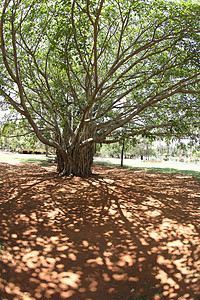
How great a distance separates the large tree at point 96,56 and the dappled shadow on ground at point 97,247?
2991mm

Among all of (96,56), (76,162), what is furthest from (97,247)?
(76,162)

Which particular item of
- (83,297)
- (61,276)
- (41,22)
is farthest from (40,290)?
(41,22)

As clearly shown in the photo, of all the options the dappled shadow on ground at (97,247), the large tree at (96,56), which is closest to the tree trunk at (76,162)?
the large tree at (96,56)

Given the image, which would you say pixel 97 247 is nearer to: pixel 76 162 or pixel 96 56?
pixel 96 56

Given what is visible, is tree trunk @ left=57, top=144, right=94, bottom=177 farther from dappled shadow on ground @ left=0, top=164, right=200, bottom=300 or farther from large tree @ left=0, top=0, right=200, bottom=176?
dappled shadow on ground @ left=0, top=164, right=200, bottom=300

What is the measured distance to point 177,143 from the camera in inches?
402

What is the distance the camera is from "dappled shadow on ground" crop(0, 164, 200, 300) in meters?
2.51

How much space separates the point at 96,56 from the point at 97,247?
4384 mm

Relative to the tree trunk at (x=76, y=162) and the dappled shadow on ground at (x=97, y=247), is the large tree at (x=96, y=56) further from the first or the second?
the dappled shadow on ground at (x=97, y=247)

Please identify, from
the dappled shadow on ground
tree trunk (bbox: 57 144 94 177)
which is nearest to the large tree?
tree trunk (bbox: 57 144 94 177)

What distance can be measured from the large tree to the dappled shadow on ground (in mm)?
2991

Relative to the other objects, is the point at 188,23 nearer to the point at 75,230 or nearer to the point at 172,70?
the point at 172,70

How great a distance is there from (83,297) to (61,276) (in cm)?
45

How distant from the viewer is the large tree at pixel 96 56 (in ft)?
18.8
